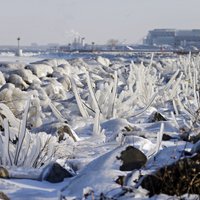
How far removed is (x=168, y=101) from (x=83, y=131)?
412 centimetres

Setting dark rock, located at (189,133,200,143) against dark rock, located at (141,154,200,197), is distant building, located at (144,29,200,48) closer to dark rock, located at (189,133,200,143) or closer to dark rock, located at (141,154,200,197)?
dark rock, located at (189,133,200,143)

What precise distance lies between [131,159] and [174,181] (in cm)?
Answer: 71

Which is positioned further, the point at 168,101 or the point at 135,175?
the point at 168,101

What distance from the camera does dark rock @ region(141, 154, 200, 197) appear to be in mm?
3088

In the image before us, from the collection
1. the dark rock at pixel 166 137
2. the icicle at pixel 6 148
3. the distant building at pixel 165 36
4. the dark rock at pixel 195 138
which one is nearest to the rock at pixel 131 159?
the icicle at pixel 6 148

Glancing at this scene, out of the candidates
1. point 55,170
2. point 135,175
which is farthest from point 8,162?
point 135,175

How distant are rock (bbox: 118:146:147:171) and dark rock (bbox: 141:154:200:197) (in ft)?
1.76

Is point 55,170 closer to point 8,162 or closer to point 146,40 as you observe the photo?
point 8,162

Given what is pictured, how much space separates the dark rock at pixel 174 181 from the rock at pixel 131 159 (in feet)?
1.76

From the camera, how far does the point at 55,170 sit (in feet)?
13.0

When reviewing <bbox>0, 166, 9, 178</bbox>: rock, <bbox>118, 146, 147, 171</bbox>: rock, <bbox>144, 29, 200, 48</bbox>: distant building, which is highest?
<bbox>118, 146, 147, 171</bbox>: rock

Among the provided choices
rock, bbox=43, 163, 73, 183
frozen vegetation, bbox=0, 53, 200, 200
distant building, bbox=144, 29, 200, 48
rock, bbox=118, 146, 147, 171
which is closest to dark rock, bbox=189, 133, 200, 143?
frozen vegetation, bbox=0, 53, 200, 200

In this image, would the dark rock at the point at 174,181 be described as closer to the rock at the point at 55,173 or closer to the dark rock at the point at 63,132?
the rock at the point at 55,173

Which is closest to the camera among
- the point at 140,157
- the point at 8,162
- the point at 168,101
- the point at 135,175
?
the point at 135,175
